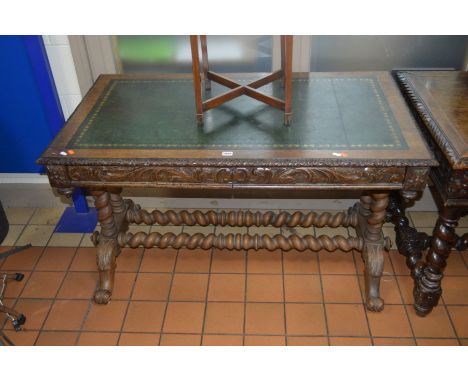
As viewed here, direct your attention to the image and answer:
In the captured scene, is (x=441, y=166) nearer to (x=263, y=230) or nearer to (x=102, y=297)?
(x=263, y=230)

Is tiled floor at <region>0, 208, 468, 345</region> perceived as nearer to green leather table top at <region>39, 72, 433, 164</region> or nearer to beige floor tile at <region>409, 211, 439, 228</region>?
beige floor tile at <region>409, 211, 439, 228</region>

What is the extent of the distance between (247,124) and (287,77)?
32cm

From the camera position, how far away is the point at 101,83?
286 cm

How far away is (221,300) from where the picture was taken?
9.55 ft

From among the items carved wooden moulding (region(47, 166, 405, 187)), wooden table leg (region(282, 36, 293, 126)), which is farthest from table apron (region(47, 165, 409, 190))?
wooden table leg (region(282, 36, 293, 126))

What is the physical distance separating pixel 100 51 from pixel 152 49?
35 cm

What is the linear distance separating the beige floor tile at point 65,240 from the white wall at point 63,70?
88 cm

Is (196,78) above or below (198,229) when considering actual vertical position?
above

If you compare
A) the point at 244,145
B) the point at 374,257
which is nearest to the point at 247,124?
the point at 244,145

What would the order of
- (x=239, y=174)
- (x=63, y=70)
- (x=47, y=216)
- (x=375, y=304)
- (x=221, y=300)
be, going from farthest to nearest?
(x=47, y=216)
(x=63, y=70)
(x=221, y=300)
(x=375, y=304)
(x=239, y=174)

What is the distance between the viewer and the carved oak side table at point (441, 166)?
7.19ft

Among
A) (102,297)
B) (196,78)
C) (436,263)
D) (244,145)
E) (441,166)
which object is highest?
(196,78)

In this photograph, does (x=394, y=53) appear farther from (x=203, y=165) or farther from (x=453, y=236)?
(x=203, y=165)

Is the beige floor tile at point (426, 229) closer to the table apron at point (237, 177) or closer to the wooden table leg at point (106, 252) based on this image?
the table apron at point (237, 177)
